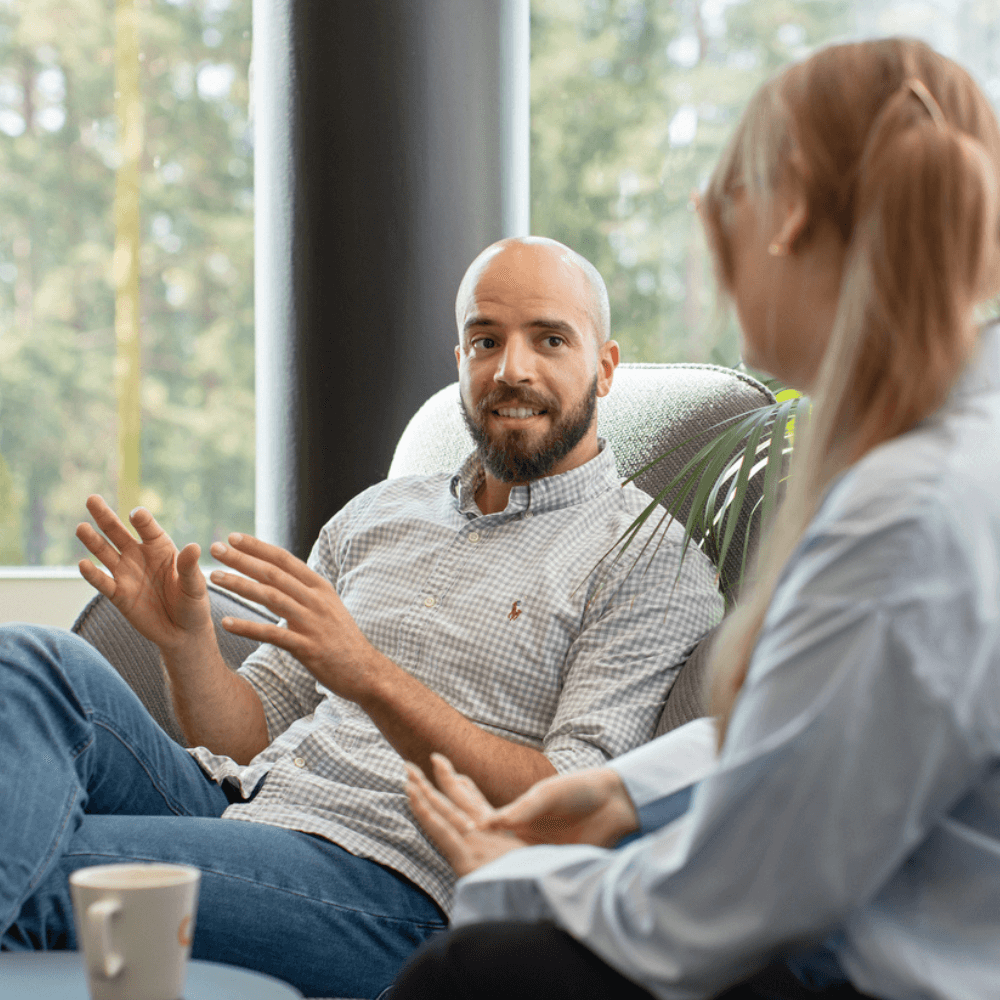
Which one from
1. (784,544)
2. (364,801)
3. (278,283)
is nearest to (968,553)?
(784,544)

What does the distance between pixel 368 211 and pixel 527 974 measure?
2219 millimetres

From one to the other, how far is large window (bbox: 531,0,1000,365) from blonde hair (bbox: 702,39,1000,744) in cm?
301

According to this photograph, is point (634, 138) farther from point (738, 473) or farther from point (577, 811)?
point (577, 811)

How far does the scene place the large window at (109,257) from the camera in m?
3.79

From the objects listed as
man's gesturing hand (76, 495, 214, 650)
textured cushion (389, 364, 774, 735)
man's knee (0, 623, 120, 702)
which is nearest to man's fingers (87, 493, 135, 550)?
man's gesturing hand (76, 495, 214, 650)

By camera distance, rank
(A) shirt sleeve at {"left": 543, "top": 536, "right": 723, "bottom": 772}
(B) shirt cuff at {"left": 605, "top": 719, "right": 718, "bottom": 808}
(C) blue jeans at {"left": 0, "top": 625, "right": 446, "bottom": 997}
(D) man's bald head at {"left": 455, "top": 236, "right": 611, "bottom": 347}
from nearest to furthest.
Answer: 1. (B) shirt cuff at {"left": 605, "top": 719, "right": 718, "bottom": 808}
2. (C) blue jeans at {"left": 0, "top": 625, "right": 446, "bottom": 997}
3. (A) shirt sleeve at {"left": 543, "top": 536, "right": 723, "bottom": 772}
4. (D) man's bald head at {"left": 455, "top": 236, "right": 611, "bottom": 347}

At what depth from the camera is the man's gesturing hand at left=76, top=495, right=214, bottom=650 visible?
4.83ft

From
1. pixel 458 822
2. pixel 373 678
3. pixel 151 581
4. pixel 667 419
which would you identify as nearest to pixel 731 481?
pixel 667 419

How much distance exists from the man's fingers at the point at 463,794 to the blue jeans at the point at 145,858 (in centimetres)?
44

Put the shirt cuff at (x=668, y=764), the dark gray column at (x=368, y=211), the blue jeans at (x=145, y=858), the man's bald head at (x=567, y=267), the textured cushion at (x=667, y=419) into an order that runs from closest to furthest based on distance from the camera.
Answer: the shirt cuff at (x=668, y=764) → the blue jeans at (x=145, y=858) → the textured cushion at (x=667, y=419) → the man's bald head at (x=567, y=267) → the dark gray column at (x=368, y=211)

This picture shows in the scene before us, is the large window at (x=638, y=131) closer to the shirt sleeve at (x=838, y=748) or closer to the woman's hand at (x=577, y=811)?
the woman's hand at (x=577, y=811)

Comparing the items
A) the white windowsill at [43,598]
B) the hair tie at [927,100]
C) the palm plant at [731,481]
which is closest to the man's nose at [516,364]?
the palm plant at [731,481]

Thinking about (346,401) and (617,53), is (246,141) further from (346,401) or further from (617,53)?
(346,401)

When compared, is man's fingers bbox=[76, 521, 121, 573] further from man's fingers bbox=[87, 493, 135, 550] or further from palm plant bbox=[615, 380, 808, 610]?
palm plant bbox=[615, 380, 808, 610]
